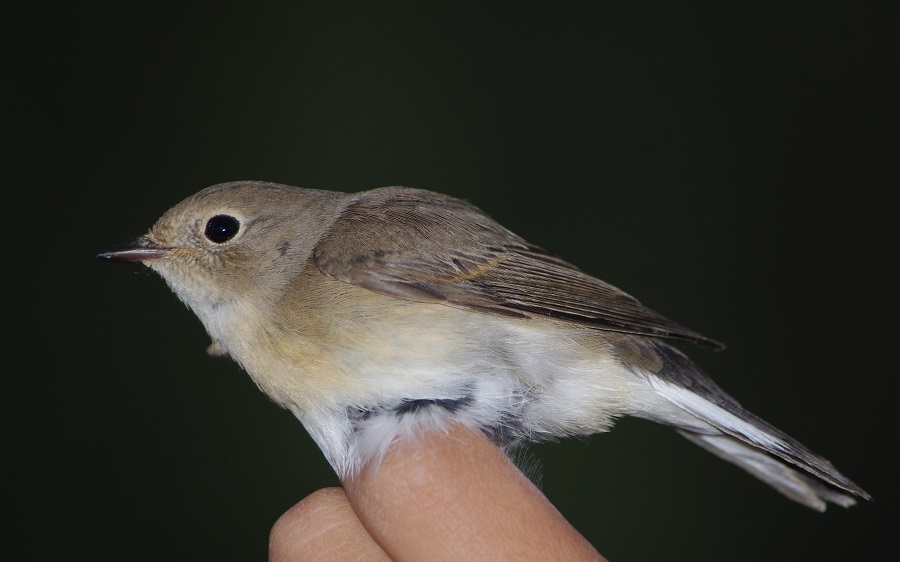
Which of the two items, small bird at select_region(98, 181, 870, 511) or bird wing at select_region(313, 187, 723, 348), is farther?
bird wing at select_region(313, 187, 723, 348)

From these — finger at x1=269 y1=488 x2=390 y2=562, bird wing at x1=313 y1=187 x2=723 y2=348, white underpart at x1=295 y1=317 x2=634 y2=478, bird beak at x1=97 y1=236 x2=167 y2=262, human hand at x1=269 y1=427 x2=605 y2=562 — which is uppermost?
bird wing at x1=313 y1=187 x2=723 y2=348

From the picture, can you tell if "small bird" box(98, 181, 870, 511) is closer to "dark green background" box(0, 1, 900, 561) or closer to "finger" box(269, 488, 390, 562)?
"finger" box(269, 488, 390, 562)

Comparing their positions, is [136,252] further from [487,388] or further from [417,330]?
[487,388]

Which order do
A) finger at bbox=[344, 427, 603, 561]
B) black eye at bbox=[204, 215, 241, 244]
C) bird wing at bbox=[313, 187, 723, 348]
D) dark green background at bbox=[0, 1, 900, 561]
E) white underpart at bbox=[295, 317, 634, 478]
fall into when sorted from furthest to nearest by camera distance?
dark green background at bbox=[0, 1, 900, 561] → black eye at bbox=[204, 215, 241, 244] → bird wing at bbox=[313, 187, 723, 348] → white underpart at bbox=[295, 317, 634, 478] → finger at bbox=[344, 427, 603, 561]

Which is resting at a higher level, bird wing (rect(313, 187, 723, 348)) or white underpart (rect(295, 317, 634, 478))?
bird wing (rect(313, 187, 723, 348))

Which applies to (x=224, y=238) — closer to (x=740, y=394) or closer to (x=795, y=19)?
(x=740, y=394)

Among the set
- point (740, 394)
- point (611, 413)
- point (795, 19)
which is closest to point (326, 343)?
point (611, 413)

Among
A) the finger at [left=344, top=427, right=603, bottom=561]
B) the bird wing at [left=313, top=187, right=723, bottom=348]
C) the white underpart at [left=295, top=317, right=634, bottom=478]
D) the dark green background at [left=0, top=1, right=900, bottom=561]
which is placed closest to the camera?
the finger at [left=344, top=427, right=603, bottom=561]

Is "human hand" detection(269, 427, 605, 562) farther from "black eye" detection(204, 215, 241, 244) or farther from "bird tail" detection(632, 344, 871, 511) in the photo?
"black eye" detection(204, 215, 241, 244)

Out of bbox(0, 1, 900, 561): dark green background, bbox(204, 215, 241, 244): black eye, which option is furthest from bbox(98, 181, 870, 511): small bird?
bbox(0, 1, 900, 561): dark green background

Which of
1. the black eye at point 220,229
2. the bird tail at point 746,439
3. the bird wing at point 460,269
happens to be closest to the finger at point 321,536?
the bird wing at point 460,269
